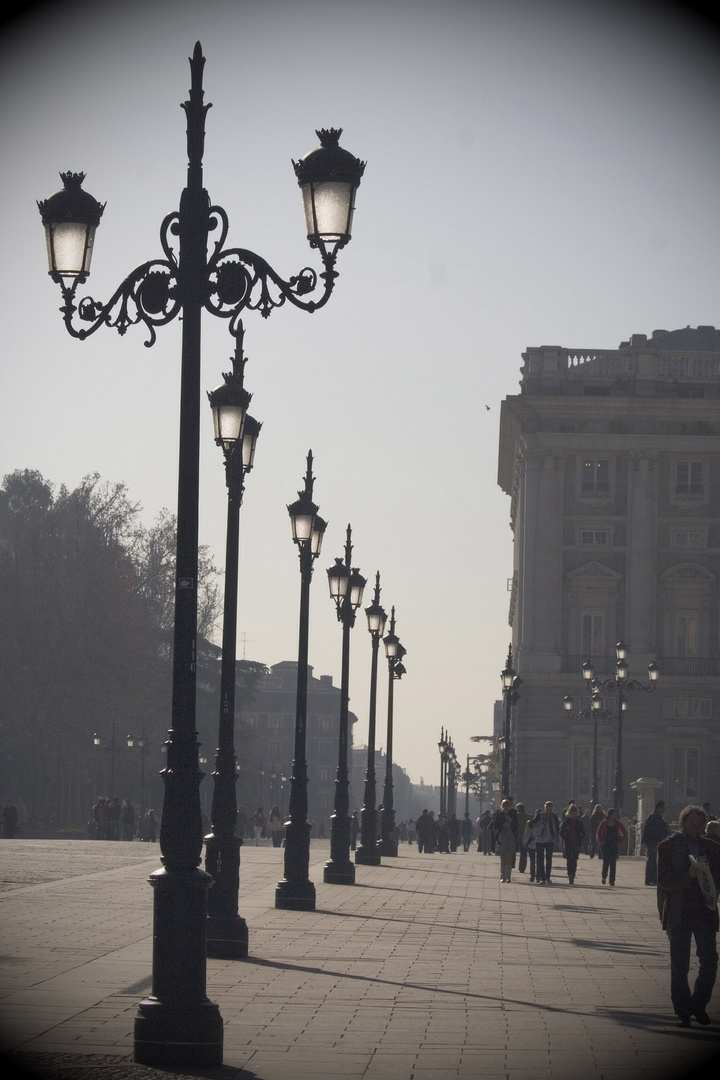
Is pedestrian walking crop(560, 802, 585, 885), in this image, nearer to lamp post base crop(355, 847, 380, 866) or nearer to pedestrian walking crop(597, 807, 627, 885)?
pedestrian walking crop(597, 807, 627, 885)

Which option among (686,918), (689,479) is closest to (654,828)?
(686,918)

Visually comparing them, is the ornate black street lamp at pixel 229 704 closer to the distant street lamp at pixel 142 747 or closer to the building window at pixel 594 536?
the distant street lamp at pixel 142 747

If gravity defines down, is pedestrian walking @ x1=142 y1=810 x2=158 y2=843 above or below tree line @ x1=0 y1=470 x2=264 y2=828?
below

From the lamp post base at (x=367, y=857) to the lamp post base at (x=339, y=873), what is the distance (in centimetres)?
962

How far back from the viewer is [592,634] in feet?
253

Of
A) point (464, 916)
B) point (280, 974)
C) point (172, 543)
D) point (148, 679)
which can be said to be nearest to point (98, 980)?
point (280, 974)

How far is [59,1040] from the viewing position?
1078cm

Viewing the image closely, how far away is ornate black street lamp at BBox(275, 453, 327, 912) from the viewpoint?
22484 millimetres

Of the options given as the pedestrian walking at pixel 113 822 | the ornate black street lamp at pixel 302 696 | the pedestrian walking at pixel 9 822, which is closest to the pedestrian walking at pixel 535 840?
the ornate black street lamp at pixel 302 696

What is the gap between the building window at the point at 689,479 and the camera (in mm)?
78250

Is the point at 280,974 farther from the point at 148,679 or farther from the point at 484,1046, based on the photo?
the point at 148,679

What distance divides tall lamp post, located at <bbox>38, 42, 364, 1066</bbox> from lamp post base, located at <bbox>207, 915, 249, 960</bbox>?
213 inches

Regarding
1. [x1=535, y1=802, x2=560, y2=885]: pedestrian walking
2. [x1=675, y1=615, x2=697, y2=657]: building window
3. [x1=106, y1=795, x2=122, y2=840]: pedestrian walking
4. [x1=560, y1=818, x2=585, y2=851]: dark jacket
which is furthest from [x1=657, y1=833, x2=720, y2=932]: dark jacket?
[x1=675, y1=615, x2=697, y2=657]: building window

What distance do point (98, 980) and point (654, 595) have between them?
213ft
